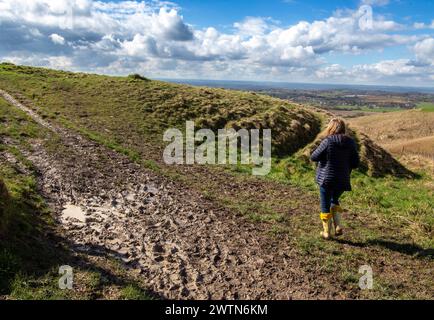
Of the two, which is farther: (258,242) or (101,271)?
(258,242)

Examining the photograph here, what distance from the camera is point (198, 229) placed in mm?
11758

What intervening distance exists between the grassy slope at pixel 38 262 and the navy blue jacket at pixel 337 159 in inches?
237

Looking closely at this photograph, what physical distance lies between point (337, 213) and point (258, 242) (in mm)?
2535

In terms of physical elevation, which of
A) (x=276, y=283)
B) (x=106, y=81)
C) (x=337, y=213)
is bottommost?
(x=276, y=283)

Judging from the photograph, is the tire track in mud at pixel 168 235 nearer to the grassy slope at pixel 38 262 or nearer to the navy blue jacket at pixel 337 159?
the grassy slope at pixel 38 262

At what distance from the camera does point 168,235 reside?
36.4 ft

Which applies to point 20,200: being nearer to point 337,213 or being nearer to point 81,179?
point 81,179

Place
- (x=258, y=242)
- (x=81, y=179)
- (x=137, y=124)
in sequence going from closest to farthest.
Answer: (x=258, y=242), (x=81, y=179), (x=137, y=124)

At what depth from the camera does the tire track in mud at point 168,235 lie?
8.66 meters

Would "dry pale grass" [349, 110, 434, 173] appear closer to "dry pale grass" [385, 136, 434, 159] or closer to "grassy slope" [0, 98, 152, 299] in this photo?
"dry pale grass" [385, 136, 434, 159]
